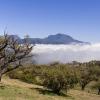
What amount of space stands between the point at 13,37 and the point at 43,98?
40.1 ft

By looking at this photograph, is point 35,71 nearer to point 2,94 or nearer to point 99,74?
point 99,74

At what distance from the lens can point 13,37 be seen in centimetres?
5494

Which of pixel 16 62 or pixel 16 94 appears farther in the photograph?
pixel 16 62

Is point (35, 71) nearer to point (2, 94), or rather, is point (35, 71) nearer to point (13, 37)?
point (13, 37)

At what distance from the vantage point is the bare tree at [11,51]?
53000 mm

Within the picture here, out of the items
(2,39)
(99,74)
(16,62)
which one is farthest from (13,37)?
(99,74)

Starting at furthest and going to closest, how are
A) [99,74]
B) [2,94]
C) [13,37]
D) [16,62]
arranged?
[99,74]
[16,62]
[13,37]
[2,94]

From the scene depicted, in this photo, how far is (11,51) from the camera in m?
55.8

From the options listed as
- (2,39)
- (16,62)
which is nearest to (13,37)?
(2,39)

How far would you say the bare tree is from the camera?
174 feet

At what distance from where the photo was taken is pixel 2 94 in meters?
47.0


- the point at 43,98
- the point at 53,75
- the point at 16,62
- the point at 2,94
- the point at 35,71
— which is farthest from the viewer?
the point at 35,71

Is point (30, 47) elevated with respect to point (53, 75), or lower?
elevated

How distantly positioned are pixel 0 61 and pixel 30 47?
642 cm
